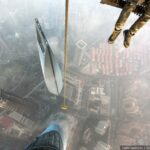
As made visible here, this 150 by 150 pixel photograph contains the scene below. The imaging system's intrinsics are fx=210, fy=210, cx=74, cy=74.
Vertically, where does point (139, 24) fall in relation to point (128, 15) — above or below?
below

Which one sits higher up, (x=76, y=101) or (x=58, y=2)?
(x=58, y=2)

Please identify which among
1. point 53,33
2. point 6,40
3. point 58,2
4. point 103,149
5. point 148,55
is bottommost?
point 103,149

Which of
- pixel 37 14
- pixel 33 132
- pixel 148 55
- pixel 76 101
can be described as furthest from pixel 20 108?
pixel 37 14

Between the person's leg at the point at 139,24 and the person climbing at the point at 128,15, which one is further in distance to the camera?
the person's leg at the point at 139,24

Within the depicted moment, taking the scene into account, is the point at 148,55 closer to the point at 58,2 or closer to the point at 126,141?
the point at 126,141

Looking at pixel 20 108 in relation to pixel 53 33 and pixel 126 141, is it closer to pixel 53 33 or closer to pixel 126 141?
pixel 126 141

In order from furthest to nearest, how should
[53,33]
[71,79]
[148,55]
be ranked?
1. [53,33]
2. [148,55]
3. [71,79]

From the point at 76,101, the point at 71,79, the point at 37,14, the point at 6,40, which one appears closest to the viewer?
the point at 76,101

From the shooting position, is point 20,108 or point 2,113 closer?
point 20,108

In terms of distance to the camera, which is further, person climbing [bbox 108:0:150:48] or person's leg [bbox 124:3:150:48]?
person's leg [bbox 124:3:150:48]

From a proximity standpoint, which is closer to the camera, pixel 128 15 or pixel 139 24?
pixel 128 15
